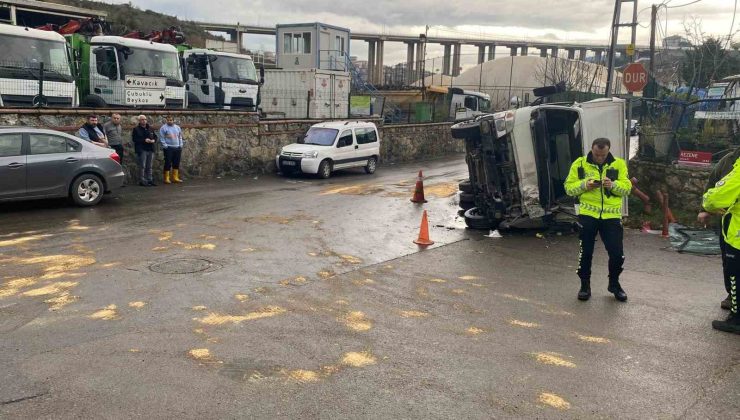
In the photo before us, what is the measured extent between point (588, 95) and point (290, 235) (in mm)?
23477

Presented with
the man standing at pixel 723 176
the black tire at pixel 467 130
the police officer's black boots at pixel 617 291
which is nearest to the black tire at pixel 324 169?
the black tire at pixel 467 130

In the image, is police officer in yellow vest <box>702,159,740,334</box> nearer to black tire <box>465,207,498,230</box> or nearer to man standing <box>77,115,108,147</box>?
black tire <box>465,207,498,230</box>

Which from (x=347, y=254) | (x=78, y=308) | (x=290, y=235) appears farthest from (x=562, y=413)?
(x=290, y=235)

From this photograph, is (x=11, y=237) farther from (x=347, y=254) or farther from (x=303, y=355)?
(x=303, y=355)

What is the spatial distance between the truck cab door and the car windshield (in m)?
5.95

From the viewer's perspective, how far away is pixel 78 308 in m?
5.75

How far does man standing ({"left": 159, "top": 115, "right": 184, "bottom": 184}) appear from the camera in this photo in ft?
51.2

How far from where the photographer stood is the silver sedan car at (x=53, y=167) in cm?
1041

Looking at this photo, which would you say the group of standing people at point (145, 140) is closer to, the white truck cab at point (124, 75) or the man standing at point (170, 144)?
the man standing at point (170, 144)

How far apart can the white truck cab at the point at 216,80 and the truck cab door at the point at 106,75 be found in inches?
132

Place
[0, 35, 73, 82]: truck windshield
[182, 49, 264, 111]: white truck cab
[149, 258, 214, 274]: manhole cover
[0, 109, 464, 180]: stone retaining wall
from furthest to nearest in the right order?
[182, 49, 264, 111]: white truck cab, [0, 35, 73, 82]: truck windshield, [0, 109, 464, 180]: stone retaining wall, [149, 258, 214, 274]: manhole cover

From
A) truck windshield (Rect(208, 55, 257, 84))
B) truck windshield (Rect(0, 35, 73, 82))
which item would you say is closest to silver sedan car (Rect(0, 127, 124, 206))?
truck windshield (Rect(0, 35, 73, 82))

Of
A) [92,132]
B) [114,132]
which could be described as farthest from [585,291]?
[114,132]

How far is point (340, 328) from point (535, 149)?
234 inches
